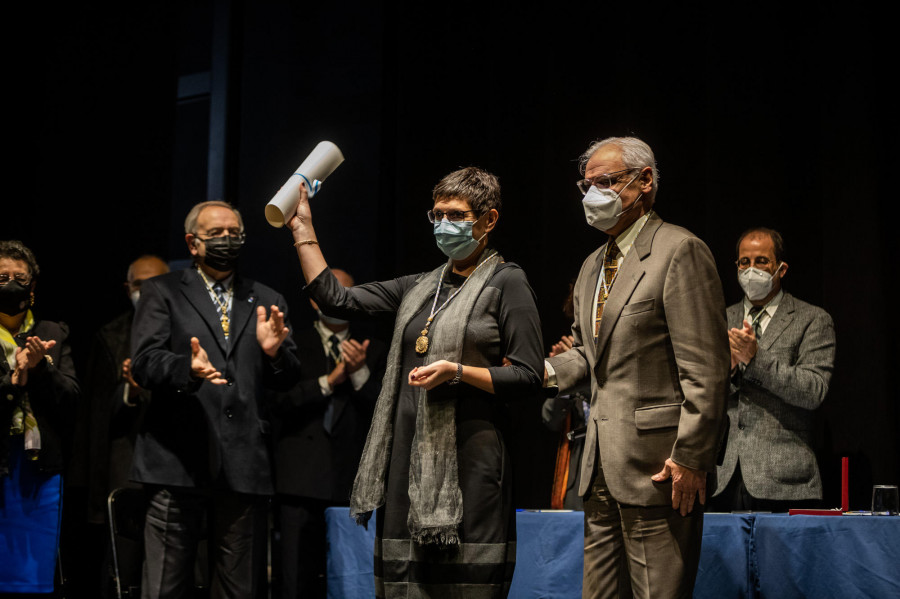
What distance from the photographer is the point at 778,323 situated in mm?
3844

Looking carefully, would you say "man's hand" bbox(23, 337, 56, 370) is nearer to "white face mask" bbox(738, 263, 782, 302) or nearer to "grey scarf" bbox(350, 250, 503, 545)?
"grey scarf" bbox(350, 250, 503, 545)

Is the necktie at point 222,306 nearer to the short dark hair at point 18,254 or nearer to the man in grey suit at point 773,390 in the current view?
the short dark hair at point 18,254

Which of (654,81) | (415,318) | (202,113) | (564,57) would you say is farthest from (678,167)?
(202,113)

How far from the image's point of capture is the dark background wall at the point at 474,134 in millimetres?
4121

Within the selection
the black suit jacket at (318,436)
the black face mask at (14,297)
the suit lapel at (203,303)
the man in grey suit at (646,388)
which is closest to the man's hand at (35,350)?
the black face mask at (14,297)

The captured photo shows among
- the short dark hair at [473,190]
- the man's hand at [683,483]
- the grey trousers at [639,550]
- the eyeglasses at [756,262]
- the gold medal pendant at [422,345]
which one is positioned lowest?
the grey trousers at [639,550]

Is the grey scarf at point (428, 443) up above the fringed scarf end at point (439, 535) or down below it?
above

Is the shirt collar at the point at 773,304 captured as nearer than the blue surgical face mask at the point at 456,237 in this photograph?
No

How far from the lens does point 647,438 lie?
2197 mm

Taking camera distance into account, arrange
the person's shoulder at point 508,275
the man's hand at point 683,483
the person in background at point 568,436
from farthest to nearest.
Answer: the person in background at point 568,436
the person's shoulder at point 508,275
the man's hand at point 683,483

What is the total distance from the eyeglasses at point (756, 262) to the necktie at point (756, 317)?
182 millimetres

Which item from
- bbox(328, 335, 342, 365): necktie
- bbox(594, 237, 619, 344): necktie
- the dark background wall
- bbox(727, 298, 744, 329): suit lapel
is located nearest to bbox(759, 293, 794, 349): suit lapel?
bbox(727, 298, 744, 329): suit lapel

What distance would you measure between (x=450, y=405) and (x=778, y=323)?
200cm

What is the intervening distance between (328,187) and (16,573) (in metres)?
2.50
